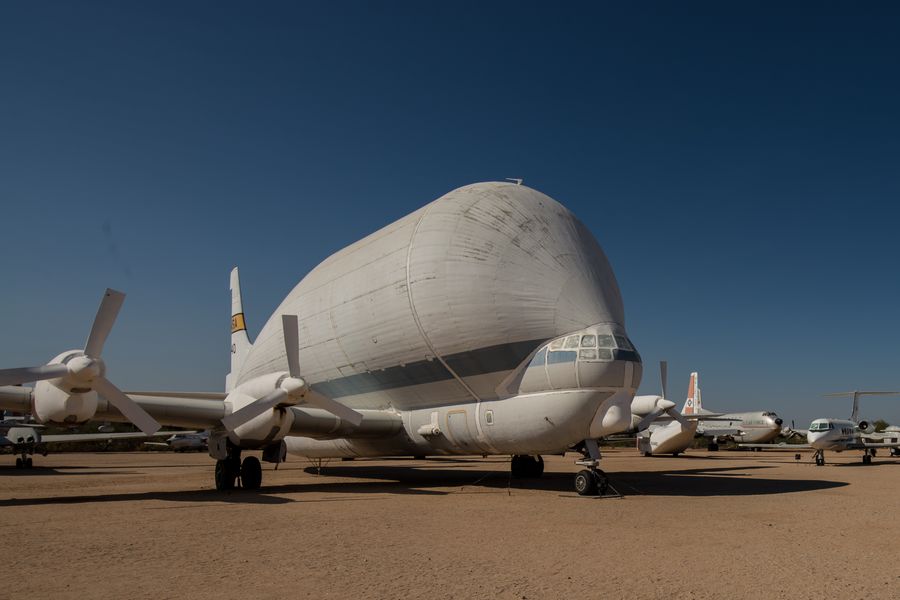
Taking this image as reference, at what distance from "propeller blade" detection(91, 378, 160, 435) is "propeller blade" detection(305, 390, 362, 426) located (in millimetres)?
3653

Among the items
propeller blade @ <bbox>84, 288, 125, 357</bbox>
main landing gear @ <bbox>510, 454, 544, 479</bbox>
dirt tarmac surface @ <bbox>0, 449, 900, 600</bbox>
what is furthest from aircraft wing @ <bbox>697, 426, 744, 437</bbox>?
propeller blade @ <bbox>84, 288, 125, 357</bbox>

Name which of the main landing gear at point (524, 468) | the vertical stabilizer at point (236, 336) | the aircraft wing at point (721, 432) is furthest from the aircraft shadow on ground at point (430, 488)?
the aircraft wing at point (721, 432)

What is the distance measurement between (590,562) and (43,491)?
17.6 meters

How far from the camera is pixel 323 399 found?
1664cm

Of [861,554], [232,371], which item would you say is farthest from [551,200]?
[232,371]

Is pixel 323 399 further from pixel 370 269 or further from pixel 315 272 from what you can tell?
pixel 315 272

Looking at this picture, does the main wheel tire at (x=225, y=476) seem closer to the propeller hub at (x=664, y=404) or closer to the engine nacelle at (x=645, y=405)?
the engine nacelle at (x=645, y=405)

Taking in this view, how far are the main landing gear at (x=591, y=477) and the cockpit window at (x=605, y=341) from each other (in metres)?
2.47

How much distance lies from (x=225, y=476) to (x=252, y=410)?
322cm

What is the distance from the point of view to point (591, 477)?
1605cm

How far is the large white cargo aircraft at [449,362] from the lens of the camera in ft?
52.0

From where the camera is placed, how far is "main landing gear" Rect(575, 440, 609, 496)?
1599 centimetres

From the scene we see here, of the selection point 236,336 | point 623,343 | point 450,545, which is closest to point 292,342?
point 623,343

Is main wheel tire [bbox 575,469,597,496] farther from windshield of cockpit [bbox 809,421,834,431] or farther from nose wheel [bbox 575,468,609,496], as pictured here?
windshield of cockpit [bbox 809,421,834,431]
